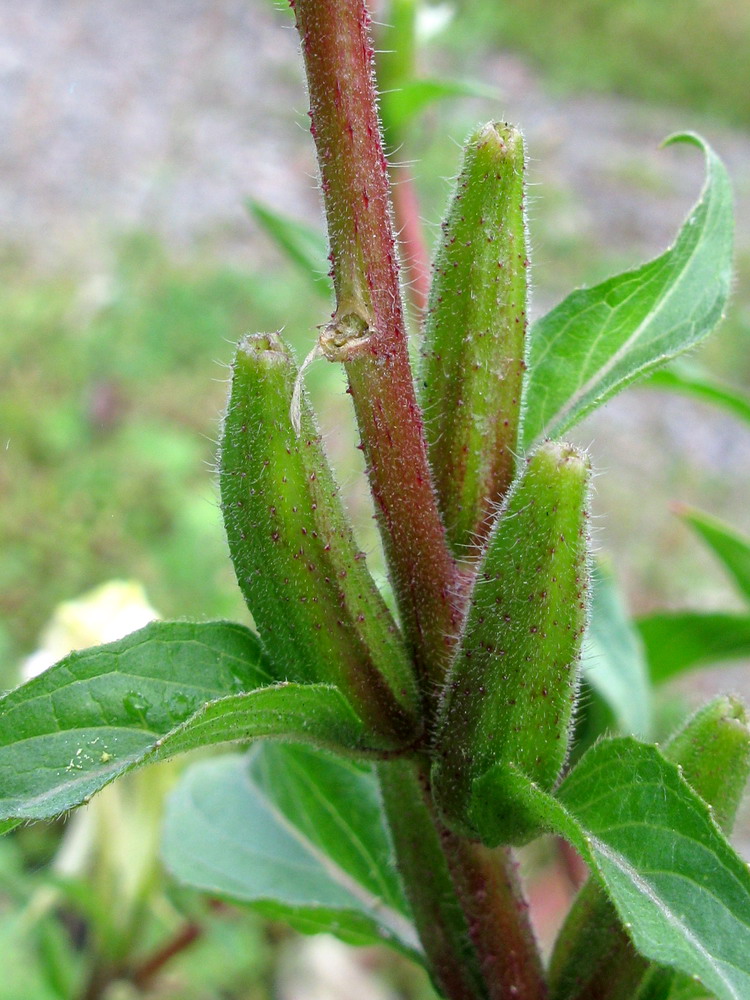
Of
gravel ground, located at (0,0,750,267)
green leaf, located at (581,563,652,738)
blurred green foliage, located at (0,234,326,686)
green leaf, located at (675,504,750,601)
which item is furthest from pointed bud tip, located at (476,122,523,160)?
gravel ground, located at (0,0,750,267)

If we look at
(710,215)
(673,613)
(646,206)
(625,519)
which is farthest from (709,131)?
(710,215)

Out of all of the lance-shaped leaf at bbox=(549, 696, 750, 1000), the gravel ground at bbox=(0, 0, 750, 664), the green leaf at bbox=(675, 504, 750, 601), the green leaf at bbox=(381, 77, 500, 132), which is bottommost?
the lance-shaped leaf at bbox=(549, 696, 750, 1000)

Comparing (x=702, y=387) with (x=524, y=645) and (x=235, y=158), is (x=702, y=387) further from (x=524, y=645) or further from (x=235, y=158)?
(x=235, y=158)

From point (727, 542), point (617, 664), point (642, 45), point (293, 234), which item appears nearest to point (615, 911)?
point (617, 664)

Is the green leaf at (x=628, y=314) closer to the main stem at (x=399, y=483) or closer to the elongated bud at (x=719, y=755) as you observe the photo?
the main stem at (x=399, y=483)

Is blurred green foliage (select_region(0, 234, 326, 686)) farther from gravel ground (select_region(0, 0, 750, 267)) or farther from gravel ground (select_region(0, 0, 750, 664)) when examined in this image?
gravel ground (select_region(0, 0, 750, 267))

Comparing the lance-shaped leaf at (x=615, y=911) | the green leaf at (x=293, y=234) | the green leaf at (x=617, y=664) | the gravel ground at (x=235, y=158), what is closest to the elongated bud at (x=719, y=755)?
the lance-shaped leaf at (x=615, y=911)
